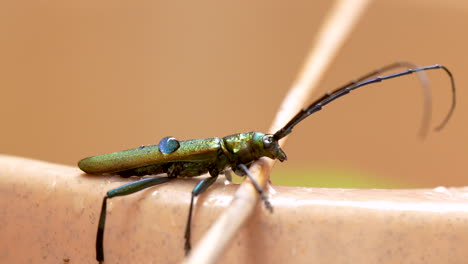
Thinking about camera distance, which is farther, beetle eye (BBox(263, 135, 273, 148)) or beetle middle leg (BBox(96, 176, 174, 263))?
beetle eye (BBox(263, 135, 273, 148))

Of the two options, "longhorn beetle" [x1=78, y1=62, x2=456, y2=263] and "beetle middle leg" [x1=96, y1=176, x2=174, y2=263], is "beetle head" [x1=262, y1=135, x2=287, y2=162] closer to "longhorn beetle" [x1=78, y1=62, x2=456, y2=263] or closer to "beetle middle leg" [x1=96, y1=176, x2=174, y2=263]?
"longhorn beetle" [x1=78, y1=62, x2=456, y2=263]

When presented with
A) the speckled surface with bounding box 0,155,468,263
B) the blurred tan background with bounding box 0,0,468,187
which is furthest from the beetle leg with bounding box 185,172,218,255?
the blurred tan background with bounding box 0,0,468,187

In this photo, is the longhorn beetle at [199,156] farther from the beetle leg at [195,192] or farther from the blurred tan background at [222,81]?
the blurred tan background at [222,81]

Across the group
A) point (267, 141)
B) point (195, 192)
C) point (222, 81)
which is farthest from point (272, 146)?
point (222, 81)

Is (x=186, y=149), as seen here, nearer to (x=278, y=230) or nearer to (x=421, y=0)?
(x=278, y=230)

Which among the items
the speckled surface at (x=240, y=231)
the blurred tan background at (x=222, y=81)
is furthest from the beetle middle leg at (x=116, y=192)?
the blurred tan background at (x=222, y=81)

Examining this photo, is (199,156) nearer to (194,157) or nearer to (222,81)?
(194,157)
